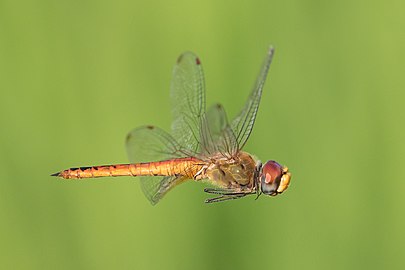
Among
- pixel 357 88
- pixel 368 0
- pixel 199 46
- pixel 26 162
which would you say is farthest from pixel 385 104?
pixel 26 162

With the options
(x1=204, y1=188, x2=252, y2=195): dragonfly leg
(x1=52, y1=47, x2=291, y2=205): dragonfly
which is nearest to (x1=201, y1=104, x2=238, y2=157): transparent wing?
(x1=52, y1=47, x2=291, y2=205): dragonfly

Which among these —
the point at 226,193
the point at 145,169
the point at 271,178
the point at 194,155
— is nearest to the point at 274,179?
the point at 271,178

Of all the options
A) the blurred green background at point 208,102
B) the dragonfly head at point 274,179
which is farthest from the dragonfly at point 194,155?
the blurred green background at point 208,102

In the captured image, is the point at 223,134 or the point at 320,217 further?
the point at 320,217

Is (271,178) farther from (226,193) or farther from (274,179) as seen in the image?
(226,193)

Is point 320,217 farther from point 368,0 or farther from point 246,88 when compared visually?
point 368,0

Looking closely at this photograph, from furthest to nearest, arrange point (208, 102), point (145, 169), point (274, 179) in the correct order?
point (208, 102) → point (145, 169) → point (274, 179)
